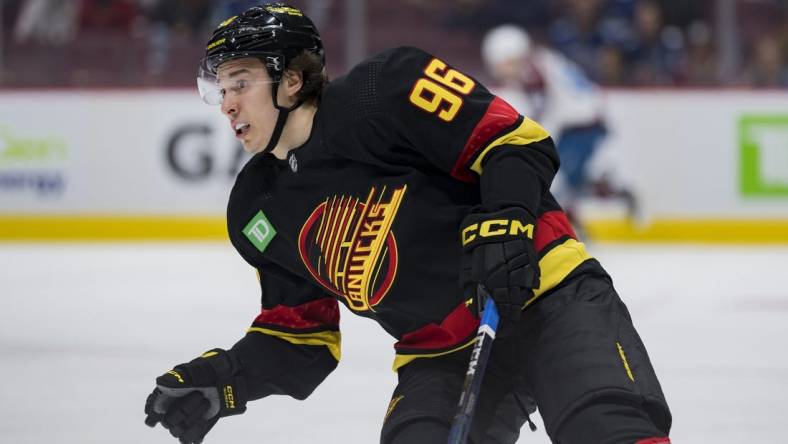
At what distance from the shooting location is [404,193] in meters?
2.15

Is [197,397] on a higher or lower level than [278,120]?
lower

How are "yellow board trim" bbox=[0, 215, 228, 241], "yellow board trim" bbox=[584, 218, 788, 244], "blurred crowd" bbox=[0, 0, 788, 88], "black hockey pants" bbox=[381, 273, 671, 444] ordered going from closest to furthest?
"black hockey pants" bbox=[381, 273, 671, 444] → "yellow board trim" bbox=[584, 218, 788, 244] → "yellow board trim" bbox=[0, 215, 228, 241] → "blurred crowd" bbox=[0, 0, 788, 88]

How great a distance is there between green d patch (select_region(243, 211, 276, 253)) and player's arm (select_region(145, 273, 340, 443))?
0.10 m

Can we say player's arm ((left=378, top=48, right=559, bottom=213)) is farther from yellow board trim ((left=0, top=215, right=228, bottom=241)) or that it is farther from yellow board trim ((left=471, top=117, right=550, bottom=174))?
yellow board trim ((left=0, top=215, right=228, bottom=241))

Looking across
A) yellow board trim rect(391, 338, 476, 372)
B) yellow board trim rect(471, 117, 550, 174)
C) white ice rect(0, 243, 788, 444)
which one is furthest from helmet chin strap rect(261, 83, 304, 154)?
white ice rect(0, 243, 788, 444)

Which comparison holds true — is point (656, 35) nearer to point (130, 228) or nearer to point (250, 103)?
point (130, 228)

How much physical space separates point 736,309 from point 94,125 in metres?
4.95

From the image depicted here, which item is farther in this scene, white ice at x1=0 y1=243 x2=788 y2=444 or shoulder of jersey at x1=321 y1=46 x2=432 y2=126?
white ice at x1=0 y1=243 x2=788 y2=444

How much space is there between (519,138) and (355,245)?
1.11ft

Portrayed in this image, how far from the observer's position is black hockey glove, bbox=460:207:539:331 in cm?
194

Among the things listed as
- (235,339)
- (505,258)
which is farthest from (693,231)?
(505,258)

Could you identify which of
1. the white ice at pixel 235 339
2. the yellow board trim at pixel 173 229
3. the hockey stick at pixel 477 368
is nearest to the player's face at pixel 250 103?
the hockey stick at pixel 477 368

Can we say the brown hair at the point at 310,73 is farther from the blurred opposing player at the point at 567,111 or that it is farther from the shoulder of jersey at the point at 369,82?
the blurred opposing player at the point at 567,111

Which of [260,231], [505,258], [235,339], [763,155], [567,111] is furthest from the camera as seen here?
[567,111]
